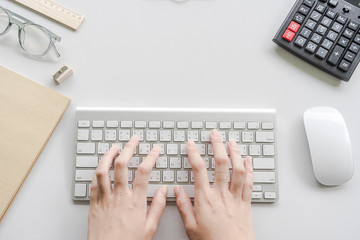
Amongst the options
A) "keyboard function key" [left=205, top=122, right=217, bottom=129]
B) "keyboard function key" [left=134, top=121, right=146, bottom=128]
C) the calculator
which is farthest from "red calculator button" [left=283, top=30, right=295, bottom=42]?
"keyboard function key" [left=134, top=121, right=146, bottom=128]

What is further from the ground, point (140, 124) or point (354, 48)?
point (354, 48)

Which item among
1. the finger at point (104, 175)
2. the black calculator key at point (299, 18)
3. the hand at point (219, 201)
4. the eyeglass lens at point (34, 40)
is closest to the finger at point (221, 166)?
the hand at point (219, 201)

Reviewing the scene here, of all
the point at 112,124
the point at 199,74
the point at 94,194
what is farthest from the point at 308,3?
the point at 94,194

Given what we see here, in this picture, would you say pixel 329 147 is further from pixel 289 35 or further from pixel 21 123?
pixel 21 123

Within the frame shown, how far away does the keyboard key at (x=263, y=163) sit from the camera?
0.70 m

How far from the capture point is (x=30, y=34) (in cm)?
75

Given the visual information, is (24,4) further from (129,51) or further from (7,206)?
(7,206)

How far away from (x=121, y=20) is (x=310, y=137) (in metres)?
0.48

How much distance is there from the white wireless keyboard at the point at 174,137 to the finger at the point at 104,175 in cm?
3

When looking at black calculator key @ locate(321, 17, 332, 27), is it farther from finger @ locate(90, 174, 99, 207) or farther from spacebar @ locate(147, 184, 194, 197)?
finger @ locate(90, 174, 99, 207)

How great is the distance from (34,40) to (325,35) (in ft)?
2.05

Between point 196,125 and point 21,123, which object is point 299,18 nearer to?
point 196,125

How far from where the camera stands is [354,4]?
0.75 m

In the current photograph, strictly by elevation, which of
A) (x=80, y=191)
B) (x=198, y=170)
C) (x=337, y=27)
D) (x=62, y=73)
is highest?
(x=337, y=27)
